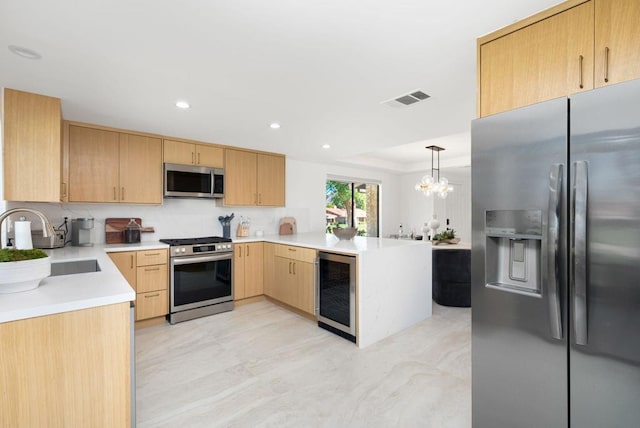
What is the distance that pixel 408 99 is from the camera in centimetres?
246

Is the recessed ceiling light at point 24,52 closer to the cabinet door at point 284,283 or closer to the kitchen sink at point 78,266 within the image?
the kitchen sink at point 78,266

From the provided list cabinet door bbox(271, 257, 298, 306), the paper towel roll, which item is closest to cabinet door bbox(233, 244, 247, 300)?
cabinet door bbox(271, 257, 298, 306)

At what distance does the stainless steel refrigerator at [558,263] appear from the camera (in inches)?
44.6

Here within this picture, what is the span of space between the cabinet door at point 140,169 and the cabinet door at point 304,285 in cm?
187

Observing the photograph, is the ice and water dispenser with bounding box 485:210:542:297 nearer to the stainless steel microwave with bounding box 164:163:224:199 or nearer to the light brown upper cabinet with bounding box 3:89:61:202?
the light brown upper cabinet with bounding box 3:89:61:202

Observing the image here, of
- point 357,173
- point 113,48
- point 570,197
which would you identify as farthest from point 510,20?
point 357,173

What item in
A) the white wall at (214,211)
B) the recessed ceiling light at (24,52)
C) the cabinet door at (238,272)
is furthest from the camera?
the cabinet door at (238,272)

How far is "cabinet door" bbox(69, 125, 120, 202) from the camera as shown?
3.10 meters

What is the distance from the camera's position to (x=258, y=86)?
2264 mm

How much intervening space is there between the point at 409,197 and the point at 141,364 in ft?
20.1

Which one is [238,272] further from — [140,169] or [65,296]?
[65,296]

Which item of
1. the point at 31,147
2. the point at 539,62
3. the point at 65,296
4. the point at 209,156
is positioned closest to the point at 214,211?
the point at 209,156

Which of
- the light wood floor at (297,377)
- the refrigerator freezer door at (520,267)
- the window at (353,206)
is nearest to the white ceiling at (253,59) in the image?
A: the refrigerator freezer door at (520,267)

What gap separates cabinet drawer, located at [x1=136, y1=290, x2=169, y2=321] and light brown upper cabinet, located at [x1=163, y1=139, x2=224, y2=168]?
1584mm
